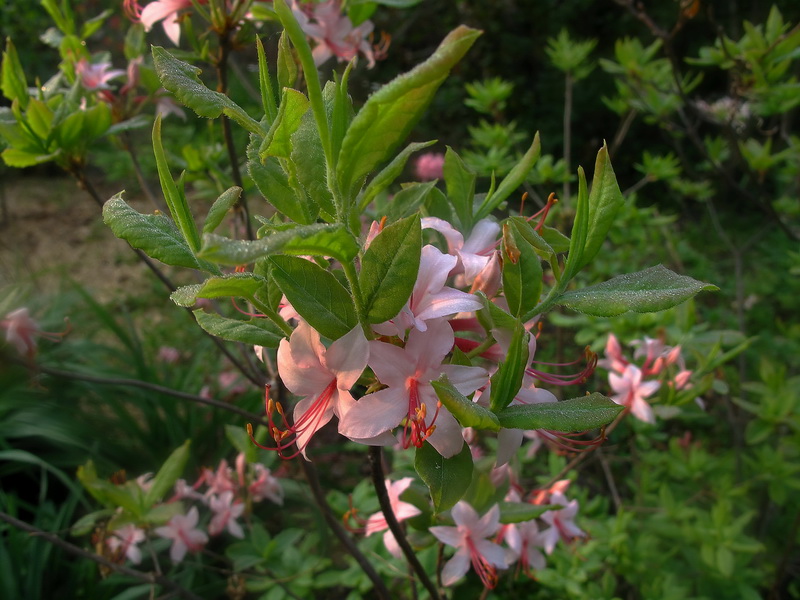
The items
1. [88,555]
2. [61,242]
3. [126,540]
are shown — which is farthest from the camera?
[61,242]

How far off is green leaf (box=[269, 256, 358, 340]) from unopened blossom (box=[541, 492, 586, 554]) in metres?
0.75

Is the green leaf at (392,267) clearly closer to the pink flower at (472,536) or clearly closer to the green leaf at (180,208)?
the green leaf at (180,208)

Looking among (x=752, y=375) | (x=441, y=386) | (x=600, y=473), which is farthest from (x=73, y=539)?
(x=752, y=375)

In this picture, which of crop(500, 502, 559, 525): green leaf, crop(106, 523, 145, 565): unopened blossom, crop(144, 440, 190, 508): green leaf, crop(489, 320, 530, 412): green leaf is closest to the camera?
crop(489, 320, 530, 412): green leaf

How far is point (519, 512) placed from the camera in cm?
79

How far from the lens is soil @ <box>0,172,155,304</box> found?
4.57 meters

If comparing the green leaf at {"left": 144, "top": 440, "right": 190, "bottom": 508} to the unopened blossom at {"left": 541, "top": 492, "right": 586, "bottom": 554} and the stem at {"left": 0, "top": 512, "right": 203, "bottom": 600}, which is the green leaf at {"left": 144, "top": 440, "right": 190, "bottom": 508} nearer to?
the stem at {"left": 0, "top": 512, "right": 203, "bottom": 600}

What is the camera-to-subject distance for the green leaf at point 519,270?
1.61 ft

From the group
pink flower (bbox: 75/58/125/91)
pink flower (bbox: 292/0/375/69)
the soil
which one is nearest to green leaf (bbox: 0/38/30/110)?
pink flower (bbox: 75/58/125/91)

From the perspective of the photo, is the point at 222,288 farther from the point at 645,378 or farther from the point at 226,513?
the point at 226,513

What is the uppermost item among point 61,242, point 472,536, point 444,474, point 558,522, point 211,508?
point 444,474

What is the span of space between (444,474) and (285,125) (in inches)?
12.0

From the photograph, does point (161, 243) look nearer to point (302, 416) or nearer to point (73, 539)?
point (302, 416)

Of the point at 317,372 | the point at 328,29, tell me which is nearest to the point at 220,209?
the point at 317,372
